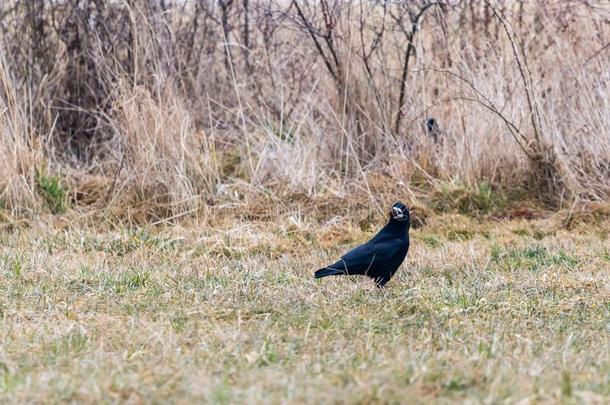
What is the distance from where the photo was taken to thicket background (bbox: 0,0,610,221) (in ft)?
27.8

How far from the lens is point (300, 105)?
9.95 meters

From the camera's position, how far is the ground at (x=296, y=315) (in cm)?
355

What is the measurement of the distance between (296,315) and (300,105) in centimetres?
519

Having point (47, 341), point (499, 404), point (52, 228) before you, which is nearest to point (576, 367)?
point (499, 404)

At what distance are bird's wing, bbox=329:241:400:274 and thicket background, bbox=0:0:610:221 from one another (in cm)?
224

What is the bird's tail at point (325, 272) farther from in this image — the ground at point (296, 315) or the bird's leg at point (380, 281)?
the bird's leg at point (380, 281)

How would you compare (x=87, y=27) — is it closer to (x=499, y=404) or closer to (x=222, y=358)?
(x=222, y=358)

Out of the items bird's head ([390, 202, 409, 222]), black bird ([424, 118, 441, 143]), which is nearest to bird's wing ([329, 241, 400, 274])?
bird's head ([390, 202, 409, 222])

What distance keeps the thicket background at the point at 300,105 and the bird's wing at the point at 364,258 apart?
7.36 ft

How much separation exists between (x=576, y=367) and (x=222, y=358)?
141cm

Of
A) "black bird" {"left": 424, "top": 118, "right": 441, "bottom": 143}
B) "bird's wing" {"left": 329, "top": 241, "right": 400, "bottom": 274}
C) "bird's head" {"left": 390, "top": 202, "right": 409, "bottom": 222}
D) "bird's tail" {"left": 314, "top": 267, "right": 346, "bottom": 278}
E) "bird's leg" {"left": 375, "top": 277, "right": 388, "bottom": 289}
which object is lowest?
"bird's leg" {"left": 375, "top": 277, "right": 388, "bottom": 289}

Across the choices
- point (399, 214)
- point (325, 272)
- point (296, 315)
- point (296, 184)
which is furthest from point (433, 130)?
point (296, 315)

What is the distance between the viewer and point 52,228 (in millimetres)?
7902

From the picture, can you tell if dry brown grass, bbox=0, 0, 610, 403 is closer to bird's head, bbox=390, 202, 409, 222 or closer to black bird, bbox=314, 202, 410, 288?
black bird, bbox=314, 202, 410, 288
